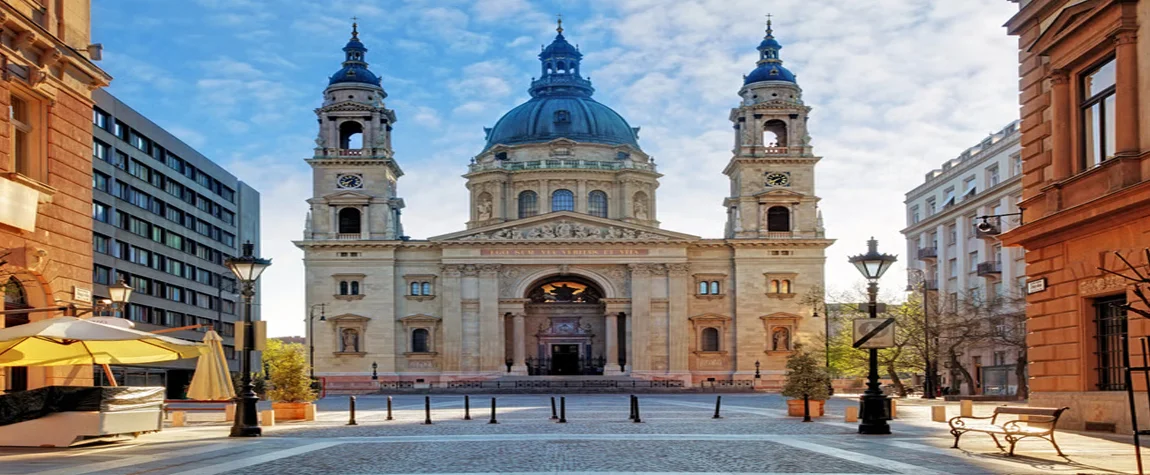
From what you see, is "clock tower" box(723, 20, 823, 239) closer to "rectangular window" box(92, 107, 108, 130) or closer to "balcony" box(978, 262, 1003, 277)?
"balcony" box(978, 262, 1003, 277)

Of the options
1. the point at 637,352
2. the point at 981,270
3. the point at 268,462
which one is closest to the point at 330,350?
the point at 637,352

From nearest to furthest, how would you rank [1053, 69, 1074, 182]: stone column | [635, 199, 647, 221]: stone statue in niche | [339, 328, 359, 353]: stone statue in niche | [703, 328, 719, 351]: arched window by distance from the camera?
1. [1053, 69, 1074, 182]: stone column
2. [339, 328, 359, 353]: stone statue in niche
3. [703, 328, 719, 351]: arched window
4. [635, 199, 647, 221]: stone statue in niche

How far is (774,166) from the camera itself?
8681 centimetres

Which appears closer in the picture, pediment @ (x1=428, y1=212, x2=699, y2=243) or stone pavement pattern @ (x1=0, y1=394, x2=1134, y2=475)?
stone pavement pattern @ (x1=0, y1=394, x2=1134, y2=475)

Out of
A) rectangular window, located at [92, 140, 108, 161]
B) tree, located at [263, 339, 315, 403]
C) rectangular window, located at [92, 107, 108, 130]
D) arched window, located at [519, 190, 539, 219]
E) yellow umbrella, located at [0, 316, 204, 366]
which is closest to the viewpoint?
yellow umbrella, located at [0, 316, 204, 366]

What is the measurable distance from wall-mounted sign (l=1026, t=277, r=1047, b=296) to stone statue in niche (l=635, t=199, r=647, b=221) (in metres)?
70.4

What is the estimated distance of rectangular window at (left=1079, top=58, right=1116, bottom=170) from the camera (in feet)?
74.5

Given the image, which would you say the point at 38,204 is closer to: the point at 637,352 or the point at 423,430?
the point at 423,430

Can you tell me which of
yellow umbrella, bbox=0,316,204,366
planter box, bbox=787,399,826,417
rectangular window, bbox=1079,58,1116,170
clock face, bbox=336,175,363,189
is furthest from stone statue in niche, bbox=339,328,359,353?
rectangular window, bbox=1079,58,1116,170

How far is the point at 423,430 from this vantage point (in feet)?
91.8

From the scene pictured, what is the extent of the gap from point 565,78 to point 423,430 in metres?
80.7

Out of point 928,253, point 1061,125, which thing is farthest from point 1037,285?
point 928,253

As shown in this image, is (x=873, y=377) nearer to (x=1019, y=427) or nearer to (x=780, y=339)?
(x=1019, y=427)

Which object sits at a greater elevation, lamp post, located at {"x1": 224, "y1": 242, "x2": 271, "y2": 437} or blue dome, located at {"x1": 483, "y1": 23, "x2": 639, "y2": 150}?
blue dome, located at {"x1": 483, "y1": 23, "x2": 639, "y2": 150}
